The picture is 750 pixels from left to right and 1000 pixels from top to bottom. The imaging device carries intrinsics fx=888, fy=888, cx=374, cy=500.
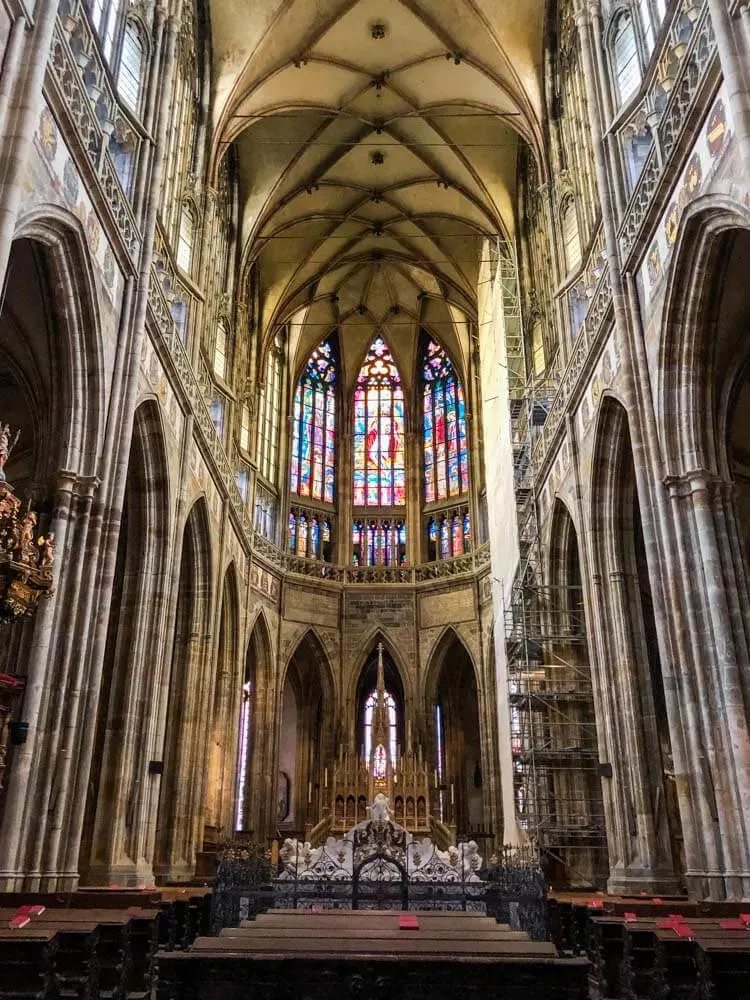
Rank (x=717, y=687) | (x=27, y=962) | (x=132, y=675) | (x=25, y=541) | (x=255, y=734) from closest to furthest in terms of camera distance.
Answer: (x=27, y=962) < (x=25, y=541) < (x=717, y=687) < (x=132, y=675) < (x=255, y=734)

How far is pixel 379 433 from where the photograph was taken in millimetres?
34969

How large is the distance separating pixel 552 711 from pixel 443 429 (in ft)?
53.3

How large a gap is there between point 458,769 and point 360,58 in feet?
75.9

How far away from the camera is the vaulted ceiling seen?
22.2 metres

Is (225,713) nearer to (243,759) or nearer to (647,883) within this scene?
(243,759)

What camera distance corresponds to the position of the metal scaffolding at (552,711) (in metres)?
18.4

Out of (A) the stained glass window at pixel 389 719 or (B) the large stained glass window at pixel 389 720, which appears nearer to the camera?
(B) the large stained glass window at pixel 389 720

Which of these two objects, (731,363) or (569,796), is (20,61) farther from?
(569,796)

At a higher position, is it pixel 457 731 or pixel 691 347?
pixel 691 347

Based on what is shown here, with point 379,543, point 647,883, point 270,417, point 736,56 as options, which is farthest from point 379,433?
point 736,56

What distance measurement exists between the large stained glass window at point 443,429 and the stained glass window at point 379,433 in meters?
1.05

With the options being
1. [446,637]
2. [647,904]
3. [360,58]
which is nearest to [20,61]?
[647,904]

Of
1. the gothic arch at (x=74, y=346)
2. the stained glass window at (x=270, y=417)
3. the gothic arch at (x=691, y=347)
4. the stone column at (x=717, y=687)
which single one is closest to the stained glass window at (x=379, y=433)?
the stained glass window at (x=270, y=417)

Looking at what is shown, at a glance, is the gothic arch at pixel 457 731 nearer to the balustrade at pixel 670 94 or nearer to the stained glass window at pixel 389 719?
the stained glass window at pixel 389 719
